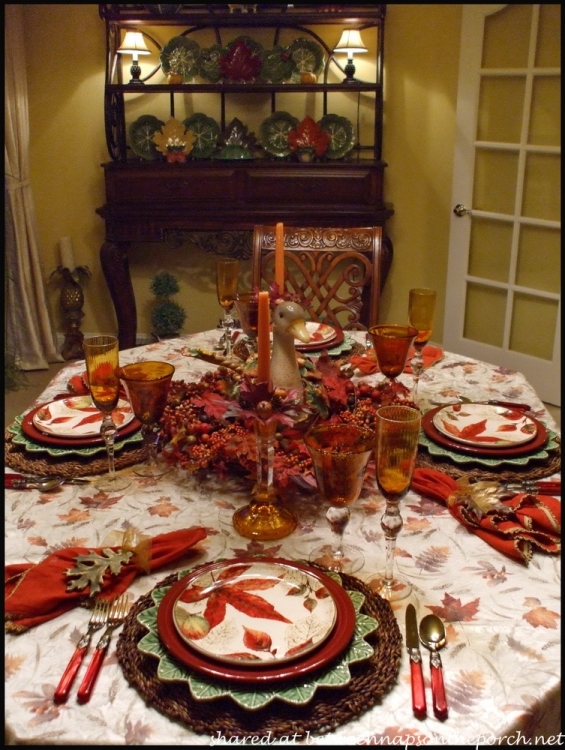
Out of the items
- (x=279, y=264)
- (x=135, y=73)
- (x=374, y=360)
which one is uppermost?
(x=135, y=73)

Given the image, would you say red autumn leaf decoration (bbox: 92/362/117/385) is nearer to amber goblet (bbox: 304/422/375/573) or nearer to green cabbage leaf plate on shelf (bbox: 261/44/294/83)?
amber goblet (bbox: 304/422/375/573)

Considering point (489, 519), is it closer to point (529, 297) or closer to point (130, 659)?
point (130, 659)

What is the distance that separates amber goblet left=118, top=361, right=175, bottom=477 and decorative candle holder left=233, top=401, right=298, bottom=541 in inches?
7.5

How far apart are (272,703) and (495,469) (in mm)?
633

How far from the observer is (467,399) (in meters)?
1.50

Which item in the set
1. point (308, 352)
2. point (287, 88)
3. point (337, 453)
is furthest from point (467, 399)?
point (287, 88)

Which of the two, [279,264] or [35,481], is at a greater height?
[279,264]

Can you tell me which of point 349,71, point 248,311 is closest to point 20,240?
point 349,71

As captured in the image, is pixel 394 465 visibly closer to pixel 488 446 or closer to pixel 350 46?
pixel 488 446

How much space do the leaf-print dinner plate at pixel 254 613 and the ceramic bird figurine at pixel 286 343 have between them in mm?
370

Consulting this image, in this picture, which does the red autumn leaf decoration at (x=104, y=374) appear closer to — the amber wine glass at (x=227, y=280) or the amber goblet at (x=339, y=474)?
the amber goblet at (x=339, y=474)

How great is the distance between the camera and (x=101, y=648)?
2.71 ft

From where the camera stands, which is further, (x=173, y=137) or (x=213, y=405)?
(x=173, y=137)

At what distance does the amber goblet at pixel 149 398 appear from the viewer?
1152 millimetres
